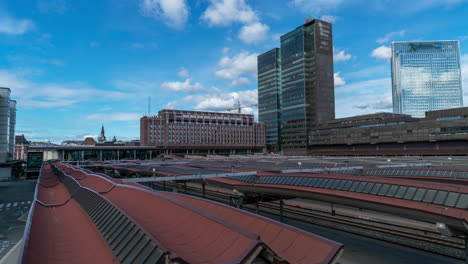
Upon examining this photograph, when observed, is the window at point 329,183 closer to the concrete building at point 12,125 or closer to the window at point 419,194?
the window at point 419,194

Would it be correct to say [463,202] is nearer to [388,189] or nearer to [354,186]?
[388,189]

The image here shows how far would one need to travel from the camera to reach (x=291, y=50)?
18650 cm

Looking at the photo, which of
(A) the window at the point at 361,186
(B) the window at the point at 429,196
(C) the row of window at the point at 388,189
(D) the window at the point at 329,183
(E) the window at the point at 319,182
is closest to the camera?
(C) the row of window at the point at 388,189

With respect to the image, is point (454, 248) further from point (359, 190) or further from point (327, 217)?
point (327, 217)

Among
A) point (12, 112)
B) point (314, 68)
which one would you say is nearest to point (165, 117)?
point (12, 112)

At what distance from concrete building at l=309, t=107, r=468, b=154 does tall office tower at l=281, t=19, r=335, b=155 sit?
1354cm

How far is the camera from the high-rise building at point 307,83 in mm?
173750

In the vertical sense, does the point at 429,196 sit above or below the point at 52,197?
above

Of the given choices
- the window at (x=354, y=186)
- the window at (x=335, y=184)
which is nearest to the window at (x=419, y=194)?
the window at (x=354, y=186)

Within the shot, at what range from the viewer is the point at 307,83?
176m

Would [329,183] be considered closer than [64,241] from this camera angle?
No

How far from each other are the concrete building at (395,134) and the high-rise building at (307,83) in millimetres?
13197

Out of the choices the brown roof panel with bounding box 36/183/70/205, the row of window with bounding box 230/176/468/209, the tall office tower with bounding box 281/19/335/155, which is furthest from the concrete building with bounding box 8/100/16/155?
the row of window with bounding box 230/176/468/209

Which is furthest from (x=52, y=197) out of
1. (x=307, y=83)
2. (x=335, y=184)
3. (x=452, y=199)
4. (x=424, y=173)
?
(x=307, y=83)
